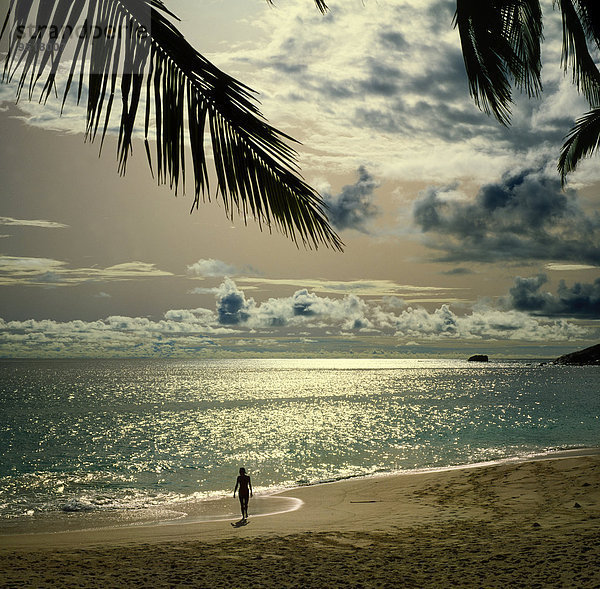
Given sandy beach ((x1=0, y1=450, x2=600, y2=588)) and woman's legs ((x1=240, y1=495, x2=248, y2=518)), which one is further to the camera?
woman's legs ((x1=240, y1=495, x2=248, y2=518))

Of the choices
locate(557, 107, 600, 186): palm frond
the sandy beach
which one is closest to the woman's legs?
the sandy beach

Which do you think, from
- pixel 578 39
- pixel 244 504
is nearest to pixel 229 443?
pixel 244 504

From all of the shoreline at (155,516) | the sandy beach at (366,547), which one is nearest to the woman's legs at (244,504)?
the sandy beach at (366,547)

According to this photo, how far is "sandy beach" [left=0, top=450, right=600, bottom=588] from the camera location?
858 centimetres

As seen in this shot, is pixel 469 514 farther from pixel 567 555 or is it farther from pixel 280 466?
pixel 280 466

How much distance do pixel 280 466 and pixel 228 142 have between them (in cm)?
2713

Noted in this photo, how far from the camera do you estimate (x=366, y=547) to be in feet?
35.6

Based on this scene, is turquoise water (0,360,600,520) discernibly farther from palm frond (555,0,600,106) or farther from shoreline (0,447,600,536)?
palm frond (555,0,600,106)

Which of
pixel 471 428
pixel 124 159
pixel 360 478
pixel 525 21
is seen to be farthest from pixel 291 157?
pixel 471 428

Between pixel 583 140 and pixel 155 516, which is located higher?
pixel 583 140

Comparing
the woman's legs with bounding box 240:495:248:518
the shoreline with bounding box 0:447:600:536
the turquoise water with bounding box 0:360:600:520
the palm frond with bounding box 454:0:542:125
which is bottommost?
the turquoise water with bounding box 0:360:600:520

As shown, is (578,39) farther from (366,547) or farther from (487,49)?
(366,547)

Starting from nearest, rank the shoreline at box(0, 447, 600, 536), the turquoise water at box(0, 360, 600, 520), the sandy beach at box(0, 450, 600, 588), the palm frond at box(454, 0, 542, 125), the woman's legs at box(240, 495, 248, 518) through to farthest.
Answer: the palm frond at box(454, 0, 542, 125) < the sandy beach at box(0, 450, 600, 588) < the woman's legs at box(240, 495, 248, 518) < the shoreline at box(0, 447, 600, 536) < the turquoise water at box(0, 360, 600, 520)

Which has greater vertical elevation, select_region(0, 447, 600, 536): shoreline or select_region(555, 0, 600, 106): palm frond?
select_region(555, 0, 600, 106): palm frond
